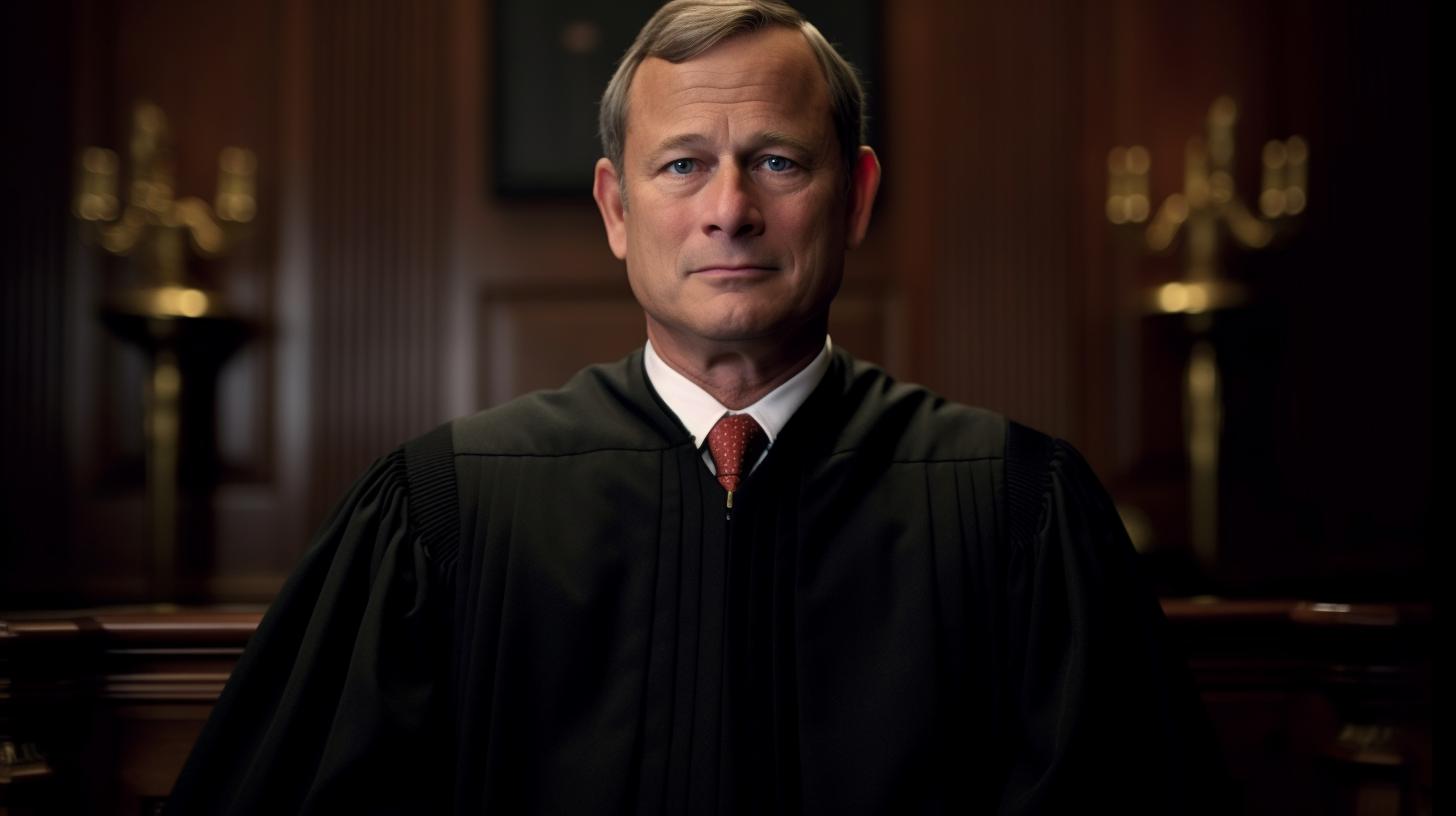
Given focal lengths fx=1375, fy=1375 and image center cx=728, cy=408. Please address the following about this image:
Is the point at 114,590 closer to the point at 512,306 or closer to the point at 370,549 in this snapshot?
the point at 512,306

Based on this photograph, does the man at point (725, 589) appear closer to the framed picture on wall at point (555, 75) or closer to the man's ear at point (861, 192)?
the man's ear at point (861, 192)

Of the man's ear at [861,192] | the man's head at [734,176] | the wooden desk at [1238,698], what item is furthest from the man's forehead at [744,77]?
the wooden desk at [1238,698]

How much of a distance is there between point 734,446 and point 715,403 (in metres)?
0.07

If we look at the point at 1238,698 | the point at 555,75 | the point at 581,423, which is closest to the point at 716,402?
the point at 581,423

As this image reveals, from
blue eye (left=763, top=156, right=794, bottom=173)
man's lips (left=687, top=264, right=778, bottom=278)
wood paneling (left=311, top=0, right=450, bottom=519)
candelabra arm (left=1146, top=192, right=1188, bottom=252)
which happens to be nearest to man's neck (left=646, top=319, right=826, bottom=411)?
man's lips (left=687, top=264, right=778, bottom=278)

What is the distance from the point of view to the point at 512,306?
522 cm

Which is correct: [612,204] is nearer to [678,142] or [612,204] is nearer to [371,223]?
[678,142]

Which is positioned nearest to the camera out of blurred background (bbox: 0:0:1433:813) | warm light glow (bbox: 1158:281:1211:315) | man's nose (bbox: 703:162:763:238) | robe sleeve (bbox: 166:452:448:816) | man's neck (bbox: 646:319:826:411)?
robe sleeve (bbox: 166:452:448:816)

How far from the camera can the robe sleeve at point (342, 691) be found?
64.3 inches

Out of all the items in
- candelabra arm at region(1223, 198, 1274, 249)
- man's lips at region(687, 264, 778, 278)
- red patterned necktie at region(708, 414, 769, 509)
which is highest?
candelabra arm at region(1223, 198, 1274, 249)

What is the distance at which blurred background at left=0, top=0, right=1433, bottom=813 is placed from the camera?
16.5 feet

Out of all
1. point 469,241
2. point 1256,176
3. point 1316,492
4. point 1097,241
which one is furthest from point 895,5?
point 1316,492

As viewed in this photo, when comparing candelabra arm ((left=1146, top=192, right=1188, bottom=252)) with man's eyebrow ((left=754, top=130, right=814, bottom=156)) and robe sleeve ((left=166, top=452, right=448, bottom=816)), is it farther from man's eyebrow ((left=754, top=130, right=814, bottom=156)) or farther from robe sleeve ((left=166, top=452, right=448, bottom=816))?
robe sleeve ((left=166, top=452, right=448, bottom=816))

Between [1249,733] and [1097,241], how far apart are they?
3.40 metres
